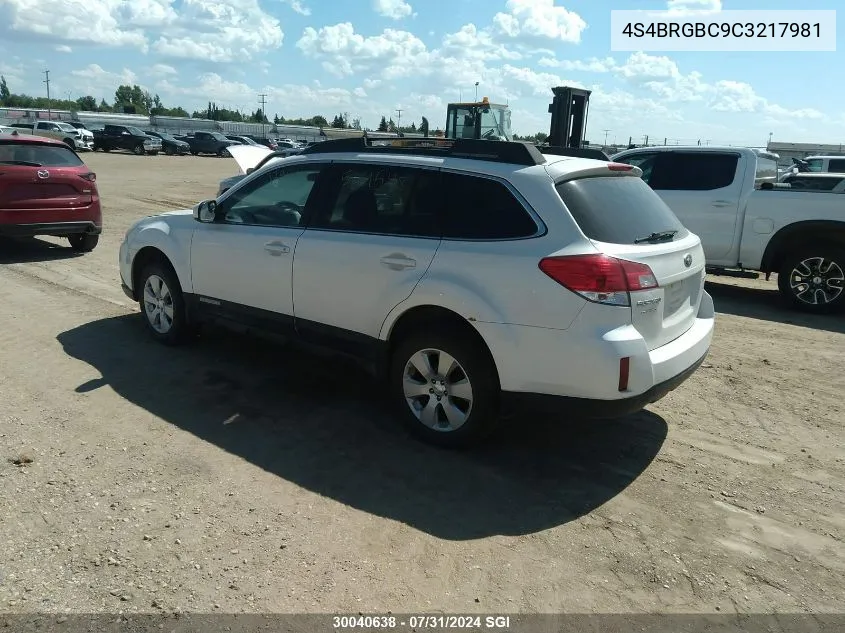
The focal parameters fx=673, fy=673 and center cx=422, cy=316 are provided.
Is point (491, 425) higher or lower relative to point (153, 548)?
higher

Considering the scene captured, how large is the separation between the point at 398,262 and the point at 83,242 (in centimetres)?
820

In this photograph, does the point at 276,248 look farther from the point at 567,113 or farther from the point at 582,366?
the point at 567,113

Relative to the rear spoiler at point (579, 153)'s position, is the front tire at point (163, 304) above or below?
below

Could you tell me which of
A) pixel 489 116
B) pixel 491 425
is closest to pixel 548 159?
pixel 491 425

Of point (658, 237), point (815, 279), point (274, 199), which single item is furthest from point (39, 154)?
point (815, 279)

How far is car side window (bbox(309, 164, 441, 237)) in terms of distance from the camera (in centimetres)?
427

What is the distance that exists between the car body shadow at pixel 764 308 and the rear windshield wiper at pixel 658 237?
14.2 feet

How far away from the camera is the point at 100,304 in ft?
24.4

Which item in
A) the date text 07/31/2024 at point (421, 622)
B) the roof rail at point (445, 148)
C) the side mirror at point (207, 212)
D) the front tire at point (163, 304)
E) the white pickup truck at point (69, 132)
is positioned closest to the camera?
the date text 07/31/2024 at point (421, 622)

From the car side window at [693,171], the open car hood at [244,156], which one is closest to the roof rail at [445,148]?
the open car hood at [244,156]

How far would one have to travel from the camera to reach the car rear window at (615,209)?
3.79m

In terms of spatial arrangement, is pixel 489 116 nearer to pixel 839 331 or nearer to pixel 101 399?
pixel 839 331

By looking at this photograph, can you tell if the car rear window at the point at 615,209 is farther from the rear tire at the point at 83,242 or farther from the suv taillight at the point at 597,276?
the rear tire at the point at 83,242

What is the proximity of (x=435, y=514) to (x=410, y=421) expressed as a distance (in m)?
0.89
